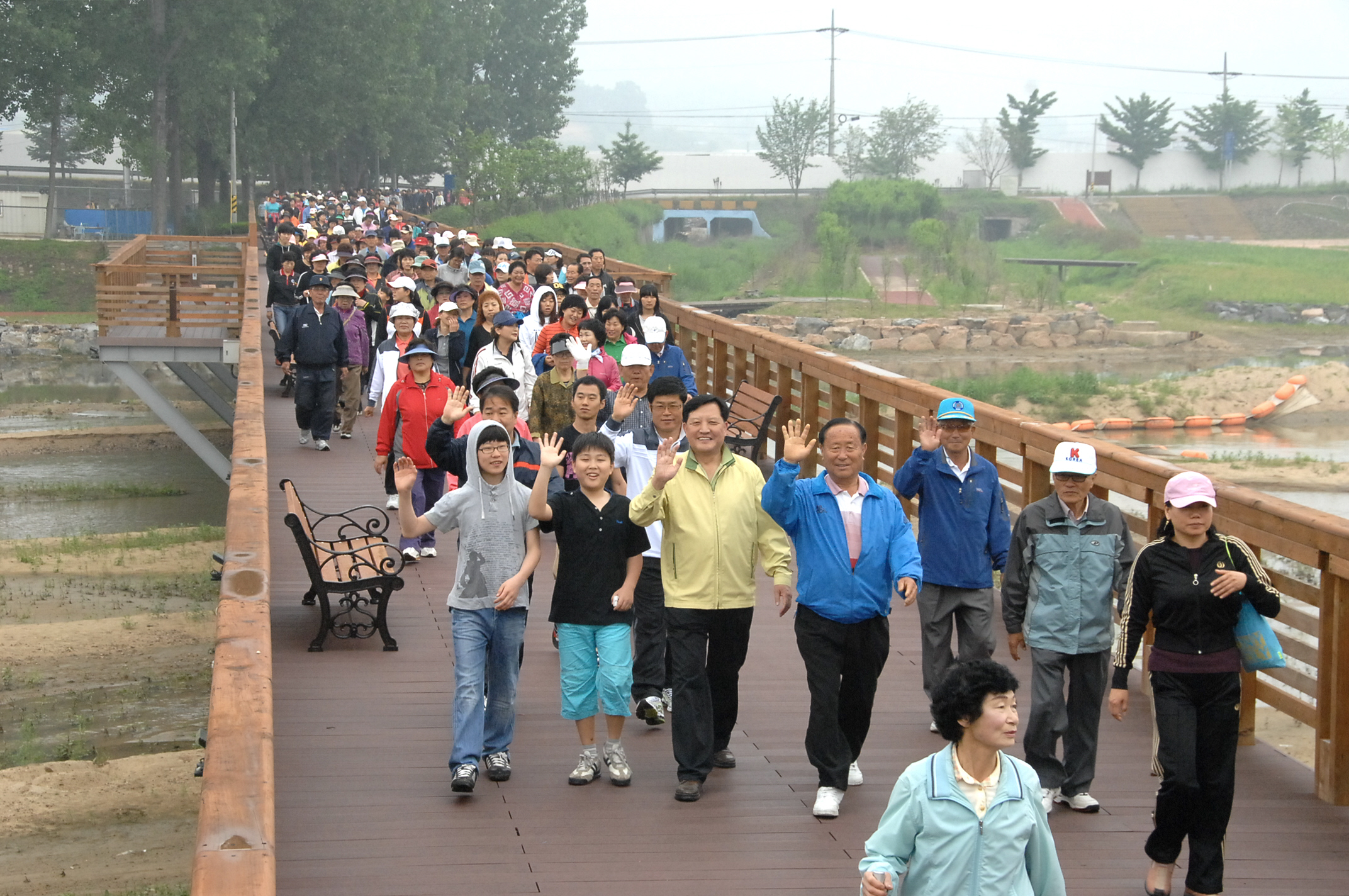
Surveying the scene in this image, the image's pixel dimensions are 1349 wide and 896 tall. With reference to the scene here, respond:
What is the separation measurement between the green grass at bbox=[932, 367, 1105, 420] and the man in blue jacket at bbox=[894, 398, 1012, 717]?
110 ft

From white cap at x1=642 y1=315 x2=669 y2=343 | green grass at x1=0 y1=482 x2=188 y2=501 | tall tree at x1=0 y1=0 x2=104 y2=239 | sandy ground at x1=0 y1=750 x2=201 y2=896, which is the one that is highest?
tall tree at x1=0 y1=0 x2=104 y2=239

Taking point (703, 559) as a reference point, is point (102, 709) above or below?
below

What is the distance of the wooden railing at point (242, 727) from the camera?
392cm

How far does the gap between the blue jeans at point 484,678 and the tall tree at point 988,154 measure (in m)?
116

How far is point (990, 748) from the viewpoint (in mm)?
3953

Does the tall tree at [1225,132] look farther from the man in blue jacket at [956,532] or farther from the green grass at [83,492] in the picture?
the man in blue jacket at [956,532]

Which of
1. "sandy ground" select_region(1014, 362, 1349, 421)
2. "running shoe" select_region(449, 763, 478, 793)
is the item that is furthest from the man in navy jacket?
"sandy ground" select_region(1014, 362, 1349, 421)

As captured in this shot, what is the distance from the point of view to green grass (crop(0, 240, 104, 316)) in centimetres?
5409

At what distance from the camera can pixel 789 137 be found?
4476 inches

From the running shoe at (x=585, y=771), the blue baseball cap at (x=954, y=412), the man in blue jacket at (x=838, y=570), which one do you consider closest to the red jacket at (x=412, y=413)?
the running shoe at (x=585, y=771)

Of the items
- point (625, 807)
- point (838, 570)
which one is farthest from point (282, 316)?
point (838, 570)

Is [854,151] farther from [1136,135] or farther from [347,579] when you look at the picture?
[347,579]

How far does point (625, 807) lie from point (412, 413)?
439cm

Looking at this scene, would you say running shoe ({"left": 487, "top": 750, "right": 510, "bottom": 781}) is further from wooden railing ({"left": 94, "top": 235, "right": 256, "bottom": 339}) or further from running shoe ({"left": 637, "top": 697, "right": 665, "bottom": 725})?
wooden railing ({"left": 94, "top": 235, "right": 256, "bottom": 339})
